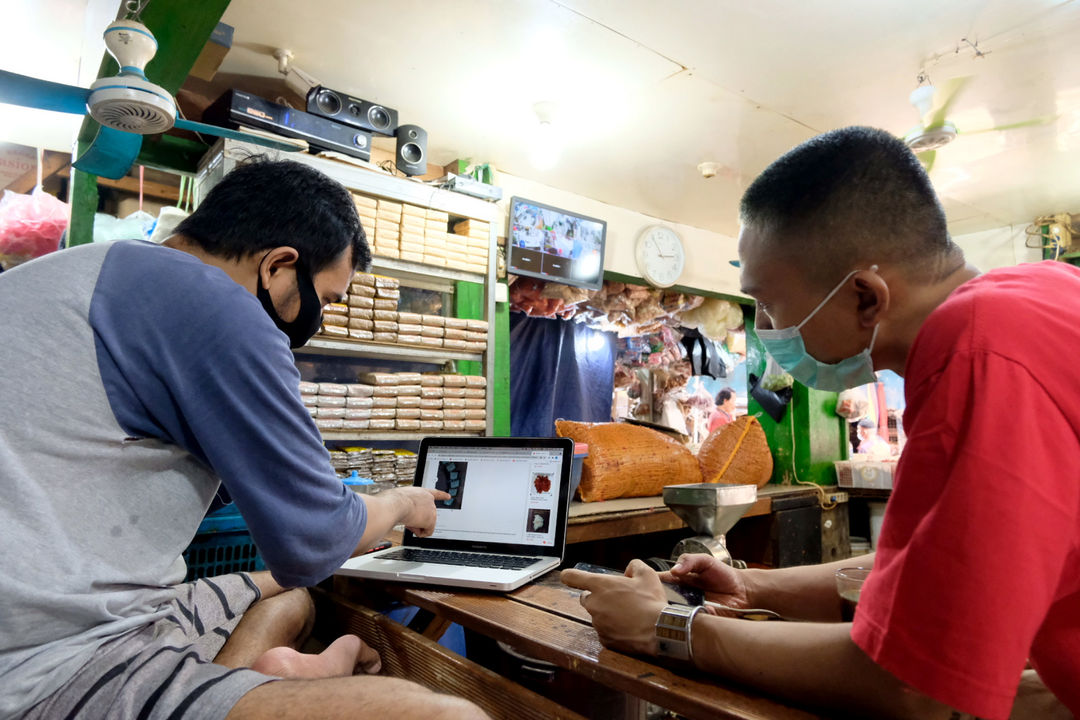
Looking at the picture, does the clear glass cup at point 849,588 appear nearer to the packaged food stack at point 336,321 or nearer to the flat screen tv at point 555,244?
the packaged food stack at point 336,321

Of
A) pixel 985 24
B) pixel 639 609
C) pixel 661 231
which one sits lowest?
pixel 639 609

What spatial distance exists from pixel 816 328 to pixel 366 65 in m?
2.68

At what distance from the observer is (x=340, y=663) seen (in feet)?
4.12

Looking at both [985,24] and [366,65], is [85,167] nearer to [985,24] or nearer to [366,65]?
[366,65]

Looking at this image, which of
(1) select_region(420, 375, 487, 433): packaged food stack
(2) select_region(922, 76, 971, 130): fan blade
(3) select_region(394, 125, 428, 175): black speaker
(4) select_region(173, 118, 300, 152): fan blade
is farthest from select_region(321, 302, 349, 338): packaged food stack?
(2) select_region(922, 76, 971, 130): fan blade

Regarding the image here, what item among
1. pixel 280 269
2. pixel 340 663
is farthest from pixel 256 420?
pixel 340 663

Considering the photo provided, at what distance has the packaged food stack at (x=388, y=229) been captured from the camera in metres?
3.09

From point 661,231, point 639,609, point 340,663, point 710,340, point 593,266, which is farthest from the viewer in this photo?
point 710,340

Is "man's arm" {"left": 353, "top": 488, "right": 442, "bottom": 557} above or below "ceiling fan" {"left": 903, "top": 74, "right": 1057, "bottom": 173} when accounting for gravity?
below

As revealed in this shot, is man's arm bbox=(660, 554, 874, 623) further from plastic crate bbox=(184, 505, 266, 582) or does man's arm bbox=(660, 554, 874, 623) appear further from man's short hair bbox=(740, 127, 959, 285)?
plastic crate bbox=(184, 505, 266, 582)

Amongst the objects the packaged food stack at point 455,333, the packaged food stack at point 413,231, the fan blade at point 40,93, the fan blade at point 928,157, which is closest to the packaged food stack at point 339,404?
the packaged food stack at point 455,333

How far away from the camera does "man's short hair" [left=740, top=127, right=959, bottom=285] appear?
1.01 metres

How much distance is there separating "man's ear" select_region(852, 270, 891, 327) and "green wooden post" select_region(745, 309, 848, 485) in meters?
3.88

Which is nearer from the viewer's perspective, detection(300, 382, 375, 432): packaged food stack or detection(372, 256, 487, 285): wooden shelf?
detection(300, 382, 375, 432): packaged food stack
